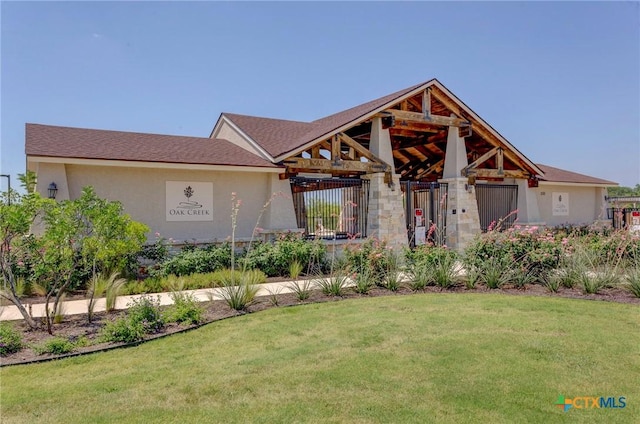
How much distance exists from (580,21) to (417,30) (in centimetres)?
468

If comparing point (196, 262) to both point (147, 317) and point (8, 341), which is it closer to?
point (147, 317)

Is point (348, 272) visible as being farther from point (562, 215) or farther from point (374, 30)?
point (562, 215)

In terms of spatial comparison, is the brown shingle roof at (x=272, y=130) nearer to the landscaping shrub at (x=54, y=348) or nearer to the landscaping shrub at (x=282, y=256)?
the landscaping shrub at (x=282, y=256)

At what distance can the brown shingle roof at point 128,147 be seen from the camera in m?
11.3

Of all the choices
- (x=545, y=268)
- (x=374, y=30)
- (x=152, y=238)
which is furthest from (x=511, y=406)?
(x=374, y=30)

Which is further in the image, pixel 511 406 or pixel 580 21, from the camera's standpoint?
pixel 580 21

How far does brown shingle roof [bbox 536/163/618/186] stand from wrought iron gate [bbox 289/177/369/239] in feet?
30.3

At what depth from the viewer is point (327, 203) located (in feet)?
48.5

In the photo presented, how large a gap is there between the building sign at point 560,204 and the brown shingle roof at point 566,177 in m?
0.78

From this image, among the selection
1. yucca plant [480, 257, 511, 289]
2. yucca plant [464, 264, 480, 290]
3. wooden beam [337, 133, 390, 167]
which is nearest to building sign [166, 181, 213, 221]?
wooden beam [337, 133, 390, 167]

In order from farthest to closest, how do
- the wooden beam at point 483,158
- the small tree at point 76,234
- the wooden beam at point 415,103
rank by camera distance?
the wooden beam at point 483,158 < the wooden beam at point 415,103 < the small tree at point 76,234

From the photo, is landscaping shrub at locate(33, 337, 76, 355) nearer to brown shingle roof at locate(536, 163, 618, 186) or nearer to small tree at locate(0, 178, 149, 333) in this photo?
small tree at locate(0, 178, 149, 333)

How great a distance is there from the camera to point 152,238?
39.8ft

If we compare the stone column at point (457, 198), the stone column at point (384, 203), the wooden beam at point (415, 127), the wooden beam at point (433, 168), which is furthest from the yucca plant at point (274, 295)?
the wooden beam at point (433, 168)
